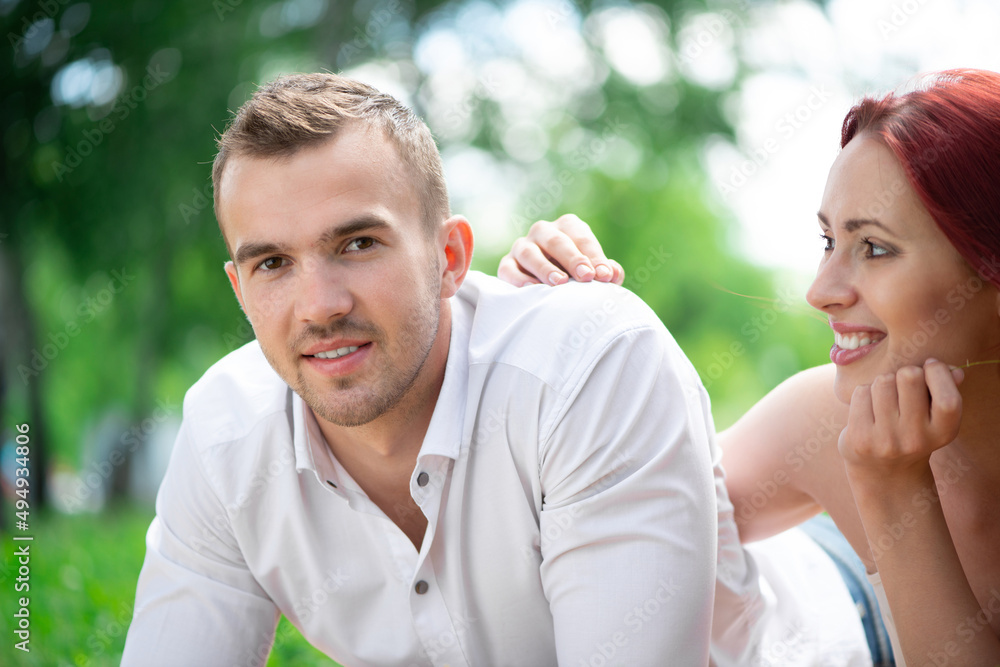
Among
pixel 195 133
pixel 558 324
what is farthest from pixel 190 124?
pixel 558 324

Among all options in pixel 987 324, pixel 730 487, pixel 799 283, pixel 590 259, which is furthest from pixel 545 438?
pixel 799 283

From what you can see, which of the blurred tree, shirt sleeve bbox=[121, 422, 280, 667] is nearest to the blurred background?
the blurred tree

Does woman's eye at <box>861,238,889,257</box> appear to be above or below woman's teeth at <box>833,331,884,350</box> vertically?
above

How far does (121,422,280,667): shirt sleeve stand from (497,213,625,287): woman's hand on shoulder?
Result: 1.27m

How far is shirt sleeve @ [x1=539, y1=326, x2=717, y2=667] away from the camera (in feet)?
7.63

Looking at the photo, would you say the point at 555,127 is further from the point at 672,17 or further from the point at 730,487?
the point at 730,487

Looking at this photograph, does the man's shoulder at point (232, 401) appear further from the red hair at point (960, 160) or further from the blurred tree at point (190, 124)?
the blurred tree at point (190, 124)

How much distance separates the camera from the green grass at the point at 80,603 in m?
3.95

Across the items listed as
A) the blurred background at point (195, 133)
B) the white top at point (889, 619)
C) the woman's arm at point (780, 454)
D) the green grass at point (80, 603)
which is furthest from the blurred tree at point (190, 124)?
the white top at point (889, 619)

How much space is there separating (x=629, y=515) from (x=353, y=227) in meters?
1.14

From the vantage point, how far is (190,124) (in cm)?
1005

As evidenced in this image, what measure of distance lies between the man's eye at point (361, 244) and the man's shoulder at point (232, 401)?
63cm

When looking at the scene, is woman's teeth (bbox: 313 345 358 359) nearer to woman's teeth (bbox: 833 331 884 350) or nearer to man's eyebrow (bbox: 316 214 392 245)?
man's eyebrow (bbox: 316 214 392 245)

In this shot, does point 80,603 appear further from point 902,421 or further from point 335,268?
point 902,421
